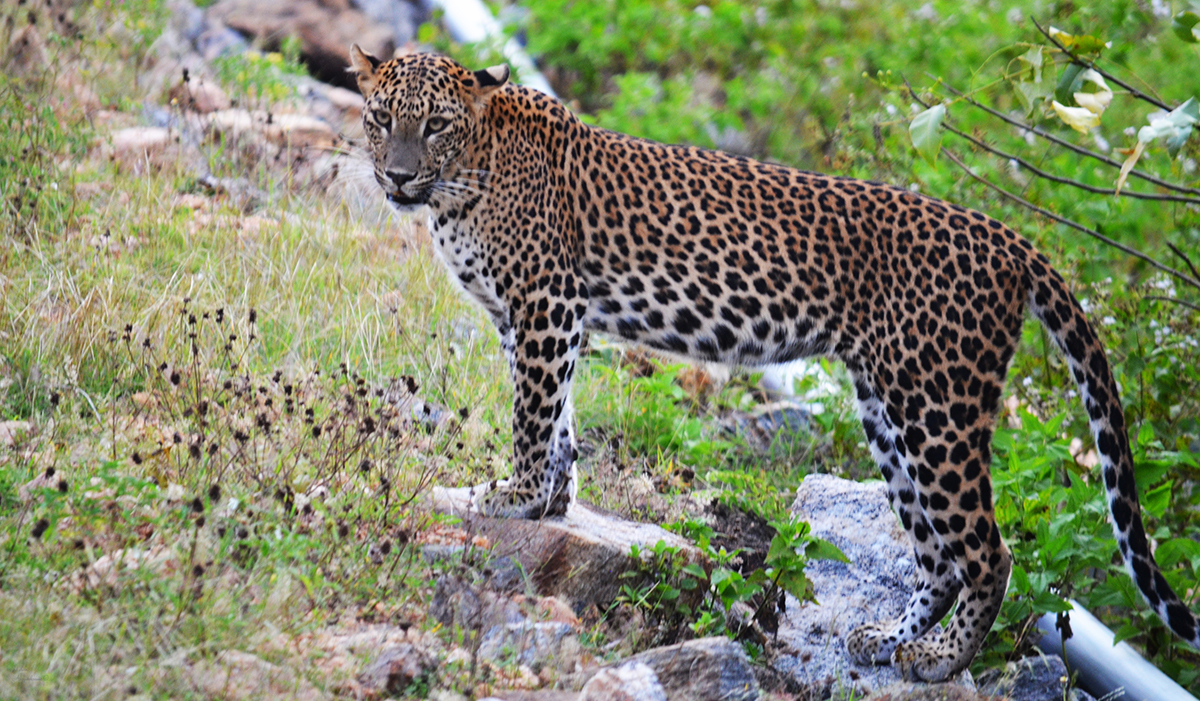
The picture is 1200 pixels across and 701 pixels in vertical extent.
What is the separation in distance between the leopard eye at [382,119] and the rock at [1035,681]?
380cm

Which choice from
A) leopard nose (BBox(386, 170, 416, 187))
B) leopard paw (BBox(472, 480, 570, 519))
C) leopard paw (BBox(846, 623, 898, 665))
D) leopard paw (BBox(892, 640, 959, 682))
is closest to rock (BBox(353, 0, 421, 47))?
leopard nose (BBox(386, 170, 416, 187))

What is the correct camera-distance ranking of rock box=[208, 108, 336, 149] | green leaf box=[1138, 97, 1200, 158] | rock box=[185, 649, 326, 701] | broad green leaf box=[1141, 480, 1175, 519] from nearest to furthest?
green leaf box=[1138, 97, 1200, 158], rock box=[185, 649, 326, 701], broad green leaf box=[1141, 480, 1175, 519], rock box=[208, 108, 336, 149]

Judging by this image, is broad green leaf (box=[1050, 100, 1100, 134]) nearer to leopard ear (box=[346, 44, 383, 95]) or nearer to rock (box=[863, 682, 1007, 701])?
rock (box=[863, 682, 1007, 701])

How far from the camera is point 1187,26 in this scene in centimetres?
394

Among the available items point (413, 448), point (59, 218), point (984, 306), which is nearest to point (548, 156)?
point (413, 448)

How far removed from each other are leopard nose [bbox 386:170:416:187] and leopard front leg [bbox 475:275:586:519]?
795mm

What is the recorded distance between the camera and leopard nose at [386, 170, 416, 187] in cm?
566

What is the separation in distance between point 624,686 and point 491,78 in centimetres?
298

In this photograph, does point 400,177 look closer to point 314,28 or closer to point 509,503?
point 509,503

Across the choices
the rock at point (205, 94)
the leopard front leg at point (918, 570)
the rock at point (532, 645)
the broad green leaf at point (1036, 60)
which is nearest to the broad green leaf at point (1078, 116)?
the broad green leaf at point (1036, 60)

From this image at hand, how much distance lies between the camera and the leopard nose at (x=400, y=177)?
18.6ft

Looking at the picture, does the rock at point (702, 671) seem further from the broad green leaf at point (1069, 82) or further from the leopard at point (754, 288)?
the broad green leaf at point (1069, 82)

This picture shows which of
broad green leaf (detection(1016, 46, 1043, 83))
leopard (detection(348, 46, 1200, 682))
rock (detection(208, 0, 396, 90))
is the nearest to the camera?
broad green leaf (detection(1016, 46, 1043, 83))

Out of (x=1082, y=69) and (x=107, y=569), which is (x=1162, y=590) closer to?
(x=1082, y=69)
